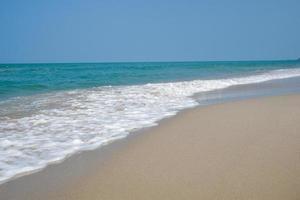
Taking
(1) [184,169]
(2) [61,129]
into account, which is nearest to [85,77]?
(2) [61,129]

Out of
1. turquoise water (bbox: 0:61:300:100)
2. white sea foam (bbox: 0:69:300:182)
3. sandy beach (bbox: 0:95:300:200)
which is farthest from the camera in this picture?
turquoise water (bbox: 0:61:300:100)

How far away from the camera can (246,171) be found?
309 centimetres

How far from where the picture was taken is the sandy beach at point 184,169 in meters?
2.72

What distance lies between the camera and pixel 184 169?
10.6 ft

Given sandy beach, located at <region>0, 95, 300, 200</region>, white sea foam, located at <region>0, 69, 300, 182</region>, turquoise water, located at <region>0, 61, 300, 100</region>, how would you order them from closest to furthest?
sandy beach, located at <region>0, 95, 300, 200</region> < white sea foam, located at <region>0, 69, 300, 182</region> < turquoise water, located at <region>0, 61, 300, 100</region>

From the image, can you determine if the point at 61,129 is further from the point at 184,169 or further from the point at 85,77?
the point at 85,77

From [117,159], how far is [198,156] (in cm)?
97

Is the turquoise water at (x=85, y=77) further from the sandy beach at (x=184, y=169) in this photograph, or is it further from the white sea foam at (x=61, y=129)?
the sandy beach at (x=184, y=169)

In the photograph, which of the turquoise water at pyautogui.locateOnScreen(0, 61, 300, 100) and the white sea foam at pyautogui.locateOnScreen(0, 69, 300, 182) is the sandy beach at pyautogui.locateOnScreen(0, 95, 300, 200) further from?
the turquoise water at pyautogui.locateOnScreen(0, 61, 300, 100)

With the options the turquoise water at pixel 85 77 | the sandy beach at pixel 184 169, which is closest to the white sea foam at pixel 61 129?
the sandy beach at pixel 184 169

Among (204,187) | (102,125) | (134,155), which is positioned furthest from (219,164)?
(102,125)

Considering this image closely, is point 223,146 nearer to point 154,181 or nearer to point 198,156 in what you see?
point 198,156

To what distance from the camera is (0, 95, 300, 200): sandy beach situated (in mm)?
2721

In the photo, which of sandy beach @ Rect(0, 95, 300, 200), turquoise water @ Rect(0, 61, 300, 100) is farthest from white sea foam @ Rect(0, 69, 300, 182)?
turquoise water @ Rect(0, 61, 300, 100)
